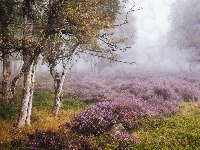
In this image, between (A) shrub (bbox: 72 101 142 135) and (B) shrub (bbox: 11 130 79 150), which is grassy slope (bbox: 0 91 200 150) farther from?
(A) shrub (bbox: 72 101 142 135)

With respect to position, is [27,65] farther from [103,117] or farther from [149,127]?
[149,127]

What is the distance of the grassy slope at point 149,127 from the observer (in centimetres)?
796

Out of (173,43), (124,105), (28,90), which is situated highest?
(173,43)

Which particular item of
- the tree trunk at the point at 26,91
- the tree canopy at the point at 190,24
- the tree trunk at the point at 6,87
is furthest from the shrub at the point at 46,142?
the tree canopy at the point at 190,24

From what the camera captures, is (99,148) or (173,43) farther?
(173,43)

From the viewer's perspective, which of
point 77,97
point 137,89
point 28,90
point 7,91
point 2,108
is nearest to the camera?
point 28,90

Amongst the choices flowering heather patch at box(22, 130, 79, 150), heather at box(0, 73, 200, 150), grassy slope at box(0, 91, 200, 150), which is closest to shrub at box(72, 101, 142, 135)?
heather at box(0, 73, 200, 150)

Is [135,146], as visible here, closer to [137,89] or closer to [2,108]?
[2,108]

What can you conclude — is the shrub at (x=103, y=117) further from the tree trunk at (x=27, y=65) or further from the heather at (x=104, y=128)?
the tree trunk at (x=27, y=65)

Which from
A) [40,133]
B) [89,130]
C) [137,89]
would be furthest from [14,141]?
[137,89]

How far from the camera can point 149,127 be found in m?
10.2

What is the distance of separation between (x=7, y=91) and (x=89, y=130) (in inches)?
263

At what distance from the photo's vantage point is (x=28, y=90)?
9375mm

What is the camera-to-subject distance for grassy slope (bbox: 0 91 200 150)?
7.96 meters
